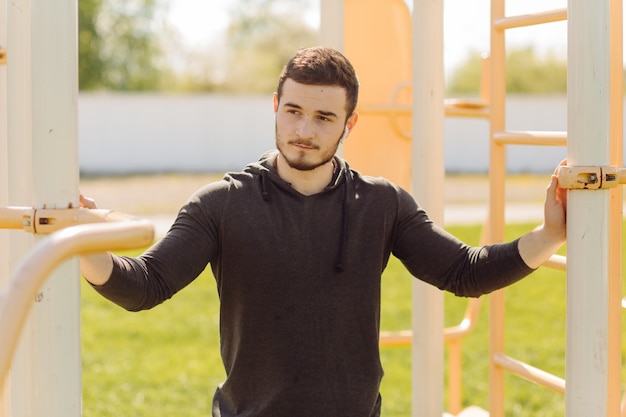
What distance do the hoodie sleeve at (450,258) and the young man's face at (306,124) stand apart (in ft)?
0.92

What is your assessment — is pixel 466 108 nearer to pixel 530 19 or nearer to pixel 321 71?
pixel 530 19

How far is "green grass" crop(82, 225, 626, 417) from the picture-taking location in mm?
5266

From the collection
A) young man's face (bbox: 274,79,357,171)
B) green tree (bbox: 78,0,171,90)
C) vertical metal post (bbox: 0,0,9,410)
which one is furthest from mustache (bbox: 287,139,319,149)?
green tree (bbox: 78,0,171,90)

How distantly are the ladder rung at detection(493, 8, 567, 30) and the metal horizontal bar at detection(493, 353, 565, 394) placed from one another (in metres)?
1.02

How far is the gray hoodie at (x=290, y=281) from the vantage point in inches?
89.6

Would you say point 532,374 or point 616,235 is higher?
point 616,235

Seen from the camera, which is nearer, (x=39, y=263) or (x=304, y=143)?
(x=39, y=263)

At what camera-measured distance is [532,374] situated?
2902 millimetres

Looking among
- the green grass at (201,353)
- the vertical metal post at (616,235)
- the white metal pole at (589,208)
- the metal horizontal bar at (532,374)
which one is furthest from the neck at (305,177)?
the green grass at (201,353)

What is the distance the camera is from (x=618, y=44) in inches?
101

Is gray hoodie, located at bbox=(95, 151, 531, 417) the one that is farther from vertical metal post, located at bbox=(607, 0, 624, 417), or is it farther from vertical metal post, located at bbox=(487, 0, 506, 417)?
vertical metal post, located at bbox=(487, 0, 506, 417)

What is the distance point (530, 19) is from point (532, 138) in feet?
1.27

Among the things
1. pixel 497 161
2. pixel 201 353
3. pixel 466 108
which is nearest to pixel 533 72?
pixel 201 353

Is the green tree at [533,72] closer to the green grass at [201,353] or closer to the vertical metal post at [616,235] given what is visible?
the green grass at [201,353]
